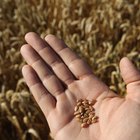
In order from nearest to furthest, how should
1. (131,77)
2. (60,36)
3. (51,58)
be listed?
1. (131,77)
2. (51,58)
3. (60,36)

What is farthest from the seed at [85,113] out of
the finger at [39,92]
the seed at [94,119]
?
the finger at [39,92]

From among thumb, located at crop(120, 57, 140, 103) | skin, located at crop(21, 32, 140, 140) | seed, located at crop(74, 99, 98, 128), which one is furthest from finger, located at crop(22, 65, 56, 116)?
thumb, located at crop(120, 57, 140, 103)

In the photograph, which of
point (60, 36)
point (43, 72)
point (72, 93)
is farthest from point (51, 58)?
point (60, 36)

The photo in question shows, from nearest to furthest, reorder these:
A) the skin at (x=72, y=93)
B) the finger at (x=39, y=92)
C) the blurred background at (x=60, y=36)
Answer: the skin at (x=72, y=93) → the finger at (x=39, y=92) → the blurred background at (x=60, y=36)

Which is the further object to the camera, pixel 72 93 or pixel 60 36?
pixel 60 36

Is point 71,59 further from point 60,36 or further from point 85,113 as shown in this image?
point 60,36

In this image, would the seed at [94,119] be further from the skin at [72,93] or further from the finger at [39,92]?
the finger at [39,92]

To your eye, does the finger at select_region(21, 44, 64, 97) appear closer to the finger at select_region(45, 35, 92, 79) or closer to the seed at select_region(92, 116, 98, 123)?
the finger at select_region(45, 35, 92, 79)
